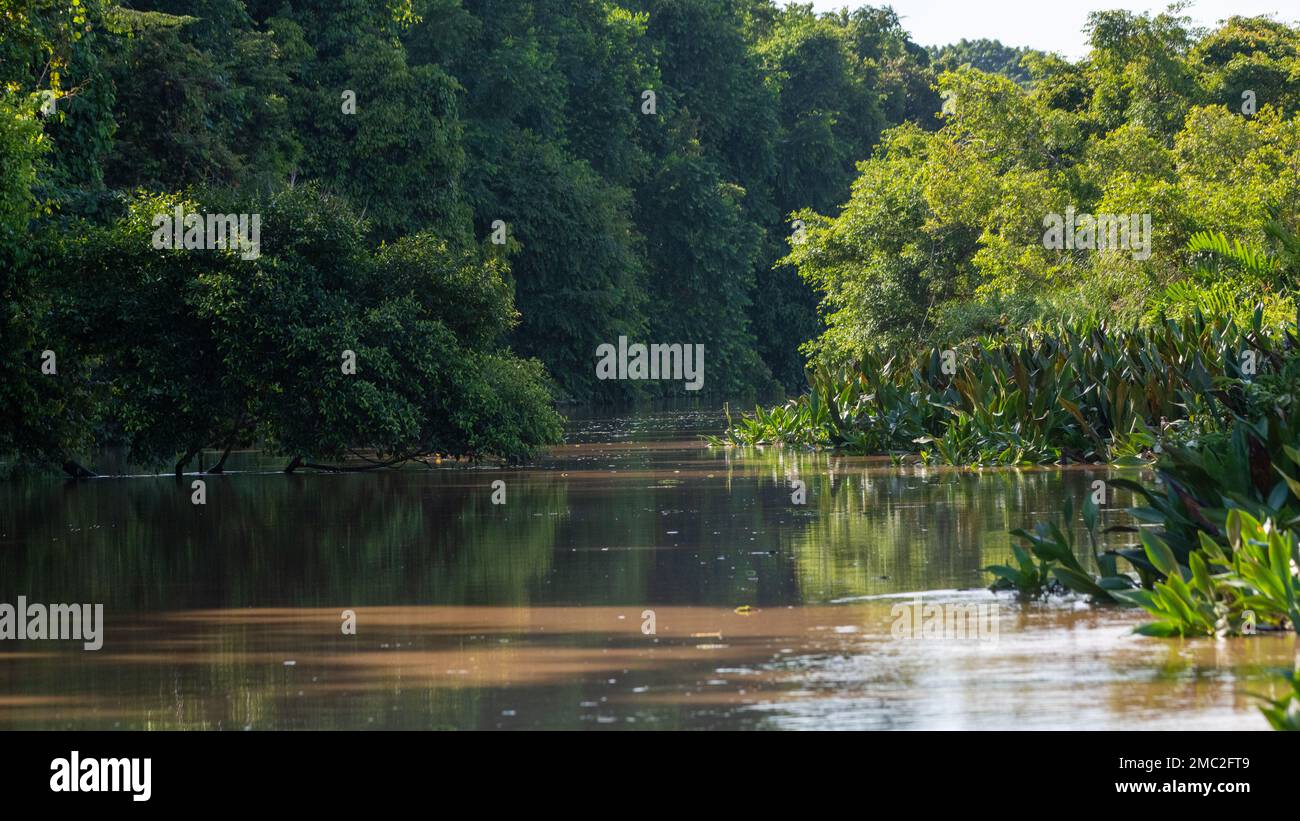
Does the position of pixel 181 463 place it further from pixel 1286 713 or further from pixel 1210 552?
pixel 1286 713

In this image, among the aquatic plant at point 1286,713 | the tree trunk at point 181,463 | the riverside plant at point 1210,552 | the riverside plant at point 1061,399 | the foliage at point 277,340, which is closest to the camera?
the aquatic plant at point 1286,713

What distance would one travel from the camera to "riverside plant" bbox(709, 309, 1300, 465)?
19797mm

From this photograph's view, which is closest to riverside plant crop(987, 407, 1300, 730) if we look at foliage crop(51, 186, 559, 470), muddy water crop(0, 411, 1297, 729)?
muddy water crop(0, 411, 1297, 729)

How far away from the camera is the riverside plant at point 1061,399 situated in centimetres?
1980

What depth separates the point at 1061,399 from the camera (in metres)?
20.9

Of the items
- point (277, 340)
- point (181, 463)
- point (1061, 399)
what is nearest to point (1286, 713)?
point (1061, 399)

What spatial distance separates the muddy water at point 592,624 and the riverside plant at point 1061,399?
2.42 meters

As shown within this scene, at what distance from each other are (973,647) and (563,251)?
1980 inches

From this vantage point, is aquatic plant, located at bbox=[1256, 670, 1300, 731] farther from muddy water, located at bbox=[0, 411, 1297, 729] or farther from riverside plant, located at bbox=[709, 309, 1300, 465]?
riverside plant, located at bbox=[709, 309, 1300, 465]

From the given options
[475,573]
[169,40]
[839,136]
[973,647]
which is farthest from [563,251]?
[973,647]

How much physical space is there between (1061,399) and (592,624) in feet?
40.2

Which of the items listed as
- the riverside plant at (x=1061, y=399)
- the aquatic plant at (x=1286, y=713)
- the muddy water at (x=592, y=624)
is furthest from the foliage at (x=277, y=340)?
the aquatic plant at (x=1286, y=713)

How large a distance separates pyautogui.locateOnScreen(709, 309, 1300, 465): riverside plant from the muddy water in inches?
95.2

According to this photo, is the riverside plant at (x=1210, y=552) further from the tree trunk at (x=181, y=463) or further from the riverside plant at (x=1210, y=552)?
the tree trunk at (x=181, y=463)
